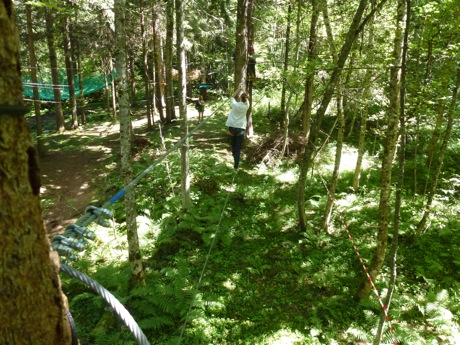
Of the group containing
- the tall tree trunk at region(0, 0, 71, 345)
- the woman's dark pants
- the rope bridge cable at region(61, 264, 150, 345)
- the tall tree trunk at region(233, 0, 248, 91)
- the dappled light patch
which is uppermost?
the tall tree trunk at region(233, 0, 248, 91)

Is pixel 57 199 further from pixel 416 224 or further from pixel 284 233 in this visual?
pixel 416 224

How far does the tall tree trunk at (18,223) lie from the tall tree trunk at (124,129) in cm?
439

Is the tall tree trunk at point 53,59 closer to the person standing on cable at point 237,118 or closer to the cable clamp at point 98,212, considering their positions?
the person standing on cable at point 237,118

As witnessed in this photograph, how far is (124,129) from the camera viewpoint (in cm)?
533

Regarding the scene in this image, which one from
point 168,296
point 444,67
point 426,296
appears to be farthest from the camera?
point 444,67

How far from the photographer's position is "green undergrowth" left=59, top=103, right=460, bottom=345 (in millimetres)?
5648

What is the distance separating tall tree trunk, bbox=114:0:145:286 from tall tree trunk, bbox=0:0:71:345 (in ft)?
14.4

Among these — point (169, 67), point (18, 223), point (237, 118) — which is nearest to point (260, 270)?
point (237, 118)

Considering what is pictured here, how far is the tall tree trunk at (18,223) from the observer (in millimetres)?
939

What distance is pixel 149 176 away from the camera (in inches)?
466

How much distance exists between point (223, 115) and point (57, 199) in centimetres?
1105

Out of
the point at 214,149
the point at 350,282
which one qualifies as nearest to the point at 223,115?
the point at 214,149

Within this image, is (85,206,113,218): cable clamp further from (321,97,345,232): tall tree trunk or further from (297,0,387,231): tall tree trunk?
(321,97,345,232): tall tree trunk

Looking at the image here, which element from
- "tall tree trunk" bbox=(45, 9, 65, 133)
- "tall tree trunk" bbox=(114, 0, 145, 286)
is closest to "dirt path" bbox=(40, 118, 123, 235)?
"tall tree trunk" bbox=(45, 9, 65, 133)
